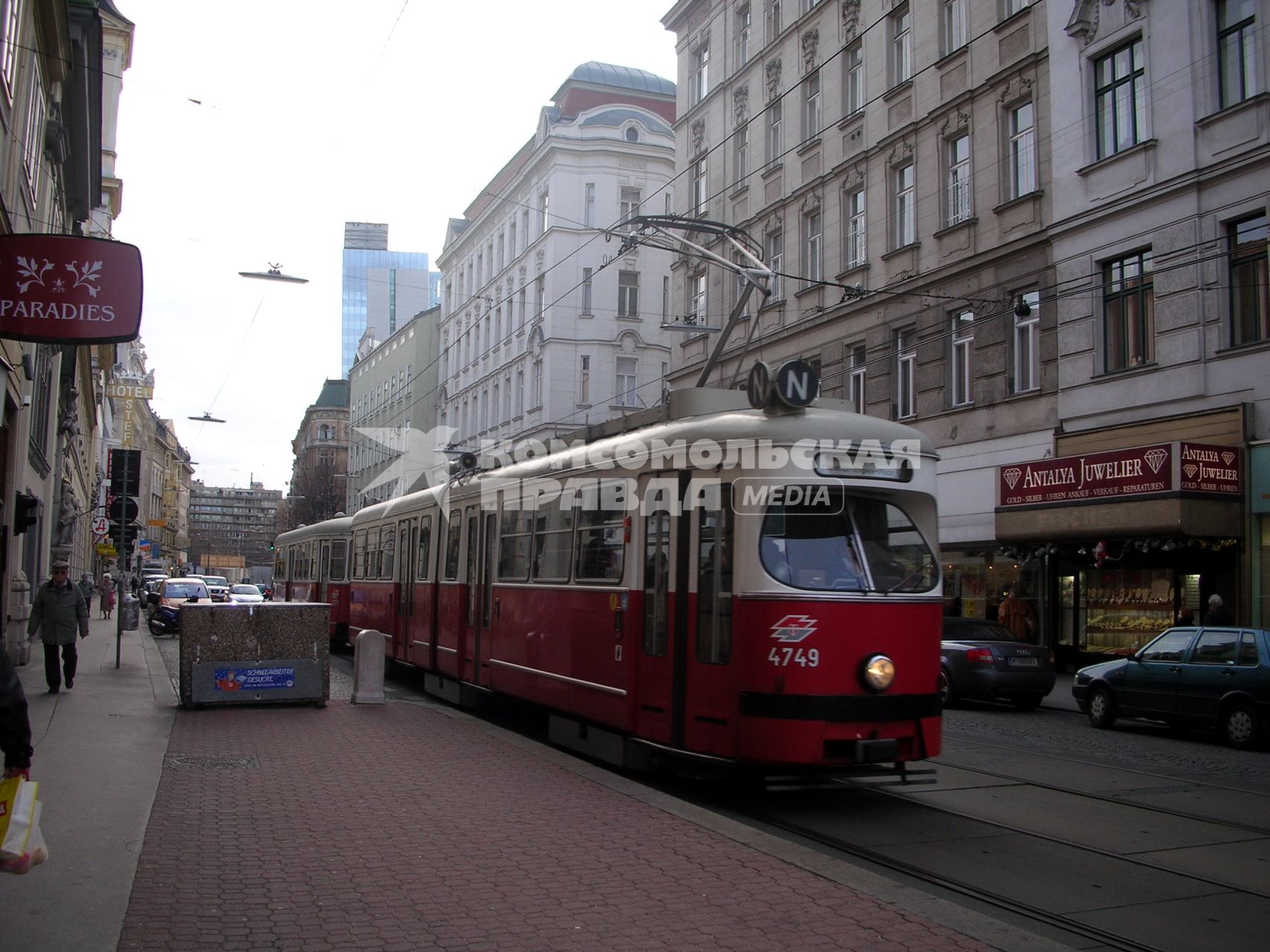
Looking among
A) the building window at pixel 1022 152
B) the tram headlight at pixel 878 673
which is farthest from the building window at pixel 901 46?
the tram headlight at pixel 878 673

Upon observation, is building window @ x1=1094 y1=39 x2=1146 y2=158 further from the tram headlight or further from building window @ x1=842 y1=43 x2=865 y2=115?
the tram headlight

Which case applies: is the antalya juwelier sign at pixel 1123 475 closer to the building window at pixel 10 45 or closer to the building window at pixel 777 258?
the building window at pixel 777 258

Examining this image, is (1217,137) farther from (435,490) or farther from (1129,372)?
(435,490)

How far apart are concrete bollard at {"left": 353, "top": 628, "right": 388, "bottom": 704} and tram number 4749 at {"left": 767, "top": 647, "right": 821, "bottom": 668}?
7.45 metres

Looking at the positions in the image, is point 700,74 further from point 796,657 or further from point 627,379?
point 796,657

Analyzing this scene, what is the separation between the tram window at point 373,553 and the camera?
20656 millimetres

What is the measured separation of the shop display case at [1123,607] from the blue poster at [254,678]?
47.3 feet

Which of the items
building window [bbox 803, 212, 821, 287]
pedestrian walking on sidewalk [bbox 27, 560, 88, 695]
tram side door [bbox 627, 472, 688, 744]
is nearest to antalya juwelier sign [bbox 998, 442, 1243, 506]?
building window [bbox 803, 212, 821, 287]

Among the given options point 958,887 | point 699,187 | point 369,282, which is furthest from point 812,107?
point 369,282

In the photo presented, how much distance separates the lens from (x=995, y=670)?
17219 mm

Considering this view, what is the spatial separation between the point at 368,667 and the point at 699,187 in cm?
2421

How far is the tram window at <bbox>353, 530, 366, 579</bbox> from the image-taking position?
71.7ft

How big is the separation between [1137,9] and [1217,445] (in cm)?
783

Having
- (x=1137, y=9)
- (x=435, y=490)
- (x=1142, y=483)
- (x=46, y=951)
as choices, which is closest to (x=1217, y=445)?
(x=1142, y=483)
